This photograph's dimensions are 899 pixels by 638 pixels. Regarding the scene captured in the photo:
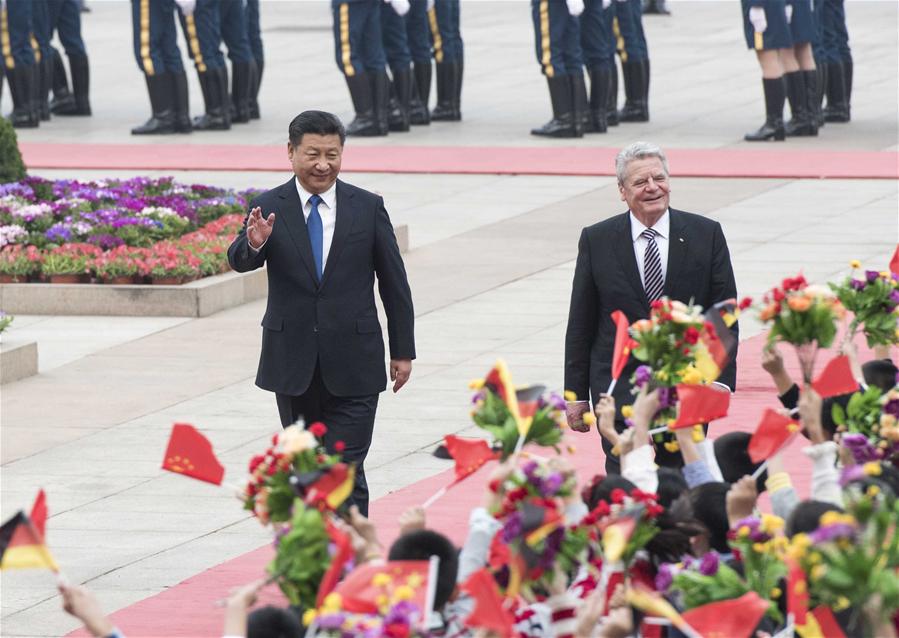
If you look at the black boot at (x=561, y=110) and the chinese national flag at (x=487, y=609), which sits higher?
the chinese national flag at (x=487, y=609)

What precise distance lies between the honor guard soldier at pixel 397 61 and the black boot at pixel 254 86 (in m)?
1.55

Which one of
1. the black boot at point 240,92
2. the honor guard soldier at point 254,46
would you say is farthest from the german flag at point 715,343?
the honor guard soldier at point 254,46

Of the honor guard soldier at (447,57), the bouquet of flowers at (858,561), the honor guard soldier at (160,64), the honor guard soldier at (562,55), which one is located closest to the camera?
the bouquet of flowers at (858,561)

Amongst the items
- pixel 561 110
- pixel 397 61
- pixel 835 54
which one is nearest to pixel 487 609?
pixel 561 110

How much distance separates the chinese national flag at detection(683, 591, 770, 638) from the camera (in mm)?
4410

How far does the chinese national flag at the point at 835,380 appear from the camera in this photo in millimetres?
5648

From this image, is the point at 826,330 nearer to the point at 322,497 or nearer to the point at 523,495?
the point at 523,495

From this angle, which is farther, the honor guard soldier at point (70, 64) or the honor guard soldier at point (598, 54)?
the honor guard soldier at point (70, 64)

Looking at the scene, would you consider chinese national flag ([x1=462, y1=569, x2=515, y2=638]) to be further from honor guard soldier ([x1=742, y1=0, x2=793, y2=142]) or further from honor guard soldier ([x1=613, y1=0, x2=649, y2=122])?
honor guard soldier ([x1=613, y1=0, x2=649, y2=122])

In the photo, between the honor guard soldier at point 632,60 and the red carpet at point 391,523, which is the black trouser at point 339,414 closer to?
the red carpet at point 391,523

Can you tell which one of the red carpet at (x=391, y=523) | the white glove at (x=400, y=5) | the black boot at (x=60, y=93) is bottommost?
the red carpet at (x=391, y=523)

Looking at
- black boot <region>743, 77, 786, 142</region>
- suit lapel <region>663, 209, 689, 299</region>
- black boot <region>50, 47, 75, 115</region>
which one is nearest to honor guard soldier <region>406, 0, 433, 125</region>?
black boot <region>743, 77, 786, 142</region>

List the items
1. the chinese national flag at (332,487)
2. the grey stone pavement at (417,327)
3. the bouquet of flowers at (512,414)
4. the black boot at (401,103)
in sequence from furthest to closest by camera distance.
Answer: the black boot at (401,103)
the grey stone pavement at (417,327)
the bouquet of flowers at (512,414)
the chinese national flag at (332,487)

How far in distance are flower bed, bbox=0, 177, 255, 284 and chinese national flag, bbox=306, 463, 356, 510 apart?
315 inches
